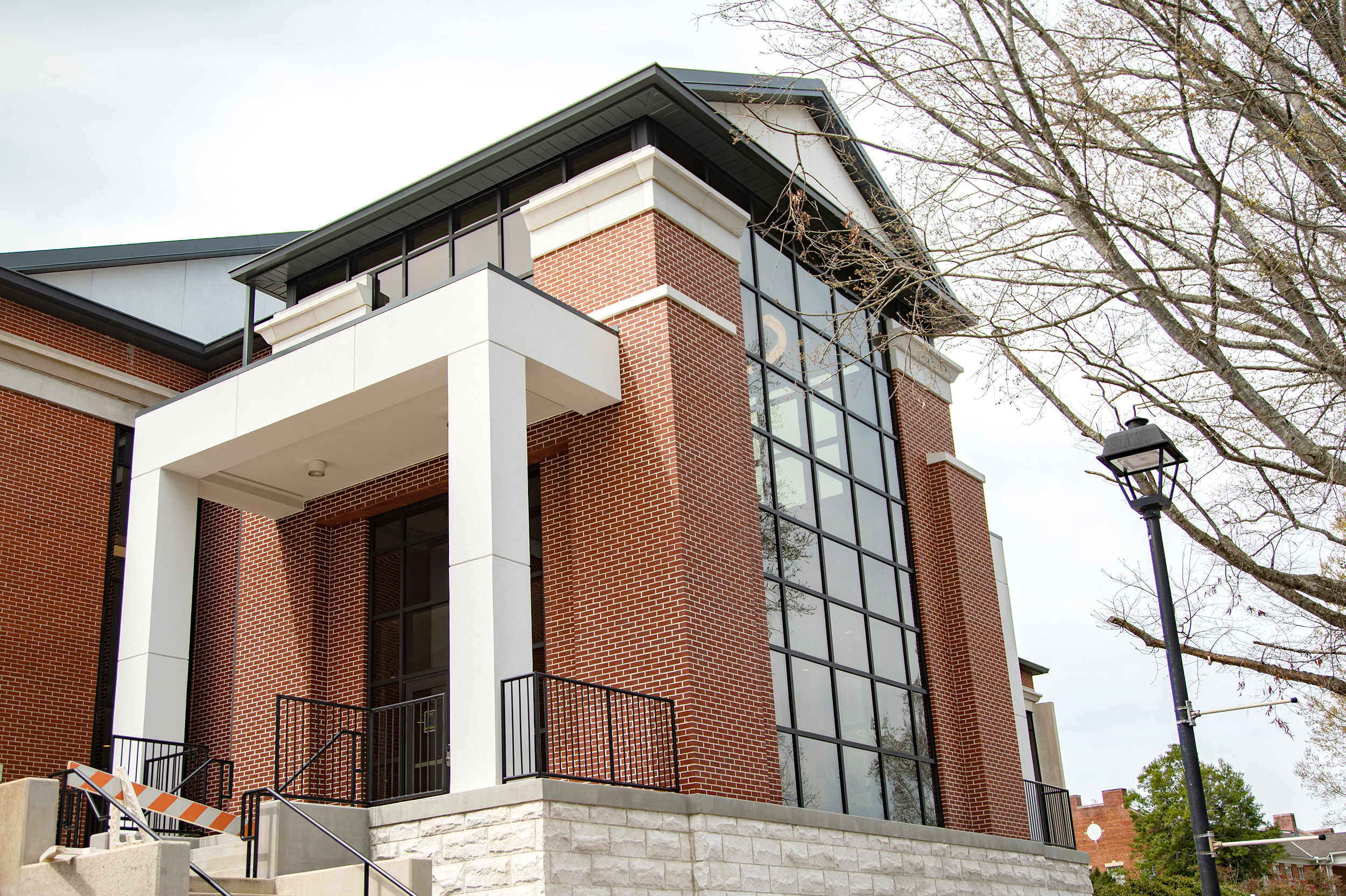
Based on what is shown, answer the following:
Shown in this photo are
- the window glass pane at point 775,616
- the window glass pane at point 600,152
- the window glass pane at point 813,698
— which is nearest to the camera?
the window glass pane at point 775,616

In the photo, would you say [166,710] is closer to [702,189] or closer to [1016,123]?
[702,189]

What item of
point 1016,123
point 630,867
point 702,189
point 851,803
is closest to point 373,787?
point 630,867

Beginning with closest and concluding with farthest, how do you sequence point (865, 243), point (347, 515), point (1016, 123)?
point (1016, 123)
point (347, 515)
point (865, 243)

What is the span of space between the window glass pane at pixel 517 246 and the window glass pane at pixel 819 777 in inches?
295

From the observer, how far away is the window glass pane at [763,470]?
1600cm

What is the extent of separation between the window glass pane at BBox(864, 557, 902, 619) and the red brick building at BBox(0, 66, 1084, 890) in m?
0.08

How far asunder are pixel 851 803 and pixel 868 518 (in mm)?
4715

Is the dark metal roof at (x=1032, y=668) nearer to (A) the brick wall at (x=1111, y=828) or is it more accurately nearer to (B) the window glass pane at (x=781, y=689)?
(B) the window glass pane at (x=781, y=689)

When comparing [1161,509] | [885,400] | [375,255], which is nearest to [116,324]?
[375,255]

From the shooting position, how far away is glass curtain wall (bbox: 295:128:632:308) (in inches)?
648

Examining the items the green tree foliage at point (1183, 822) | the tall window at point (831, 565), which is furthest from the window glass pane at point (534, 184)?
the green tree foliage at point (1183, 822)

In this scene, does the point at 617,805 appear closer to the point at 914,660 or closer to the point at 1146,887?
the point at 914,660

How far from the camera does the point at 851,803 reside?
1573 cm

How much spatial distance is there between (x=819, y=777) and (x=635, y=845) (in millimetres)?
4359
